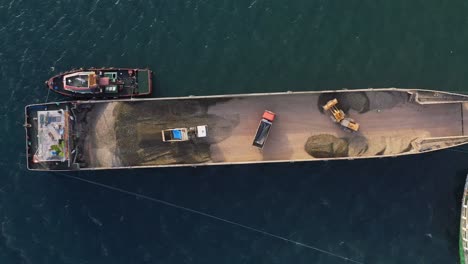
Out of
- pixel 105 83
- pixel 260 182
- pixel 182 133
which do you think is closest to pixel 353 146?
pixel 260 182

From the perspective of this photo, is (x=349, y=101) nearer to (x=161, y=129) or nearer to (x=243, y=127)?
(x=243, y=127)

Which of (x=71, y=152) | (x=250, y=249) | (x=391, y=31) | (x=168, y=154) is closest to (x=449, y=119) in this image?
(x=391, y=31)

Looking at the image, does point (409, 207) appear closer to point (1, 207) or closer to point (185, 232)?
point (185, 232)

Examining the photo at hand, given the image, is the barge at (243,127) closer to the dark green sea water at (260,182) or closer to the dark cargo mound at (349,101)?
the dark cargo mound at (349,101)

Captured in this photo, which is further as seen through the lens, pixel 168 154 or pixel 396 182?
pixel 396 182

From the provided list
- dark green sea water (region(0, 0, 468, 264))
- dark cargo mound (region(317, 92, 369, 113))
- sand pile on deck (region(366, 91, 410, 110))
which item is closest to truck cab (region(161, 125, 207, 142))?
dark green sea water (region(0, 0, 468, 264))

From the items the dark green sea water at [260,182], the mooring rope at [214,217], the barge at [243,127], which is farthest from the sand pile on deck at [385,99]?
the mooring rope at [214,217]

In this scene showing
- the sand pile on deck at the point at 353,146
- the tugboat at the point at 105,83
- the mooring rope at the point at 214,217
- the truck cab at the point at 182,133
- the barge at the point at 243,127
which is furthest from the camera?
the mooring rope at the point at 214,217
